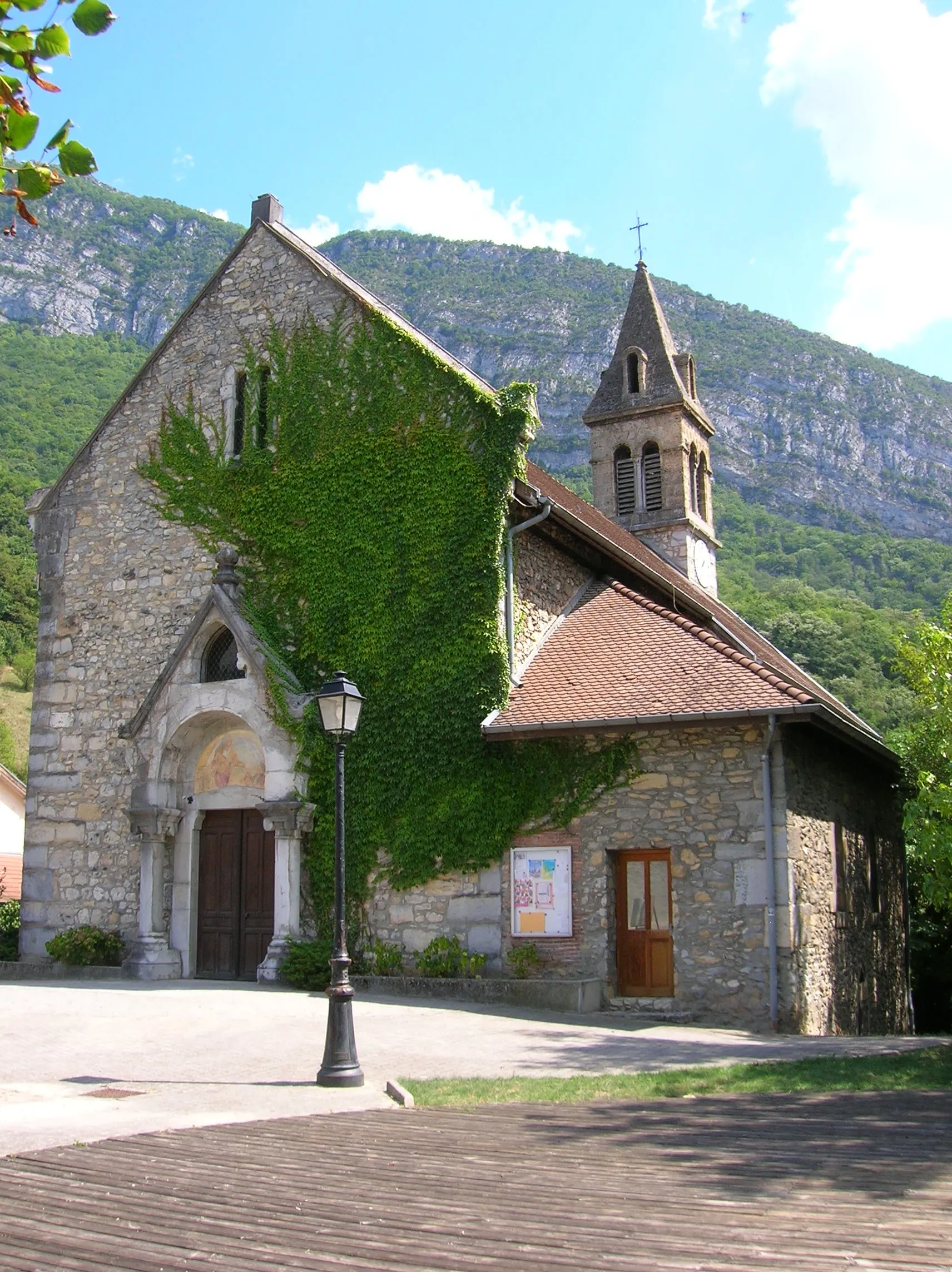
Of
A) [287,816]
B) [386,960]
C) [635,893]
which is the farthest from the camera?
[287,816]

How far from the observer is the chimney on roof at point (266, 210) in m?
19.2

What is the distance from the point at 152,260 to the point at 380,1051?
94767 millimetres

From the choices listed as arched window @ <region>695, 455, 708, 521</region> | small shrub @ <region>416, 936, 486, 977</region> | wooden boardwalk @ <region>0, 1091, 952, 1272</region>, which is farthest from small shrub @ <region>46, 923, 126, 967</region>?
arched window @ <region>695, 455, 708, 521</region>

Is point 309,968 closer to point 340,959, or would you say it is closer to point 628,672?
point 628,672

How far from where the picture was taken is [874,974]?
719 inches

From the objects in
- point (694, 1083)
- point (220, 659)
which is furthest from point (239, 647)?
point (694, 1083)

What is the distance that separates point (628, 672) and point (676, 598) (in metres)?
5.35

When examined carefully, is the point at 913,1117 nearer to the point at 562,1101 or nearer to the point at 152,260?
the point at 562,1101

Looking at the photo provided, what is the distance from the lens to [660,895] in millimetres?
14812

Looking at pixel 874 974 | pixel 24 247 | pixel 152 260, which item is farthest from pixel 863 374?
pixel 874 974

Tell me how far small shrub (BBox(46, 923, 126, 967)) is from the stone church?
0.43 metres

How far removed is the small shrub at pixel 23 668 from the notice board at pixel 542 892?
50255mm

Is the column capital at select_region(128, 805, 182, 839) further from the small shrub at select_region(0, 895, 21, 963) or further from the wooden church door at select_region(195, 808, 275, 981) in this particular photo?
the small shrub at select_region(0, 895, 21, 963)

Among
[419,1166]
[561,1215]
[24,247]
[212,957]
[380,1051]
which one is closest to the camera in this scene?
[561,1215]
